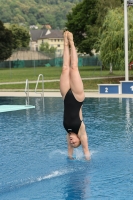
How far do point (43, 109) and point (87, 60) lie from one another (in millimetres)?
54824

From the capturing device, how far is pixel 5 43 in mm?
79688

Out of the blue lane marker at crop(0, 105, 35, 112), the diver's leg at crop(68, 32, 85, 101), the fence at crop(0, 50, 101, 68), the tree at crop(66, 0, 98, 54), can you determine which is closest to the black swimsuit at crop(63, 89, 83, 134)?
the diver's leg at crop(68, 32, 85, 101)

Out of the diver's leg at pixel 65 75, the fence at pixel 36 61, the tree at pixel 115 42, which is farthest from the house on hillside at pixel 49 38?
the diver's leg at pixel 65 75

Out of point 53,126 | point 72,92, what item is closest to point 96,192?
point 72,92

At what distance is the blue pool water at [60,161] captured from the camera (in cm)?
756

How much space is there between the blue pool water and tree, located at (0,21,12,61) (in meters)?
61.4

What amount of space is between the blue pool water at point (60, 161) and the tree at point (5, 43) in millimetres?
61381

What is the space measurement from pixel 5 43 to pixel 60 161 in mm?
71866

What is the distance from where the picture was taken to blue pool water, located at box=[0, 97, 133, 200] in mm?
7559

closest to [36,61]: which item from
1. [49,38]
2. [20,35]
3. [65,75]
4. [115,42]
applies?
[20,35]

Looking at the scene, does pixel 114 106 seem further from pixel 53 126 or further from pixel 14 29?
pixel 14 29

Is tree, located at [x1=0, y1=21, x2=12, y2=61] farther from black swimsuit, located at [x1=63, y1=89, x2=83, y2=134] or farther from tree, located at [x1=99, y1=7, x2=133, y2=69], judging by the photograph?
black swimsuit, located at [x1=63, y1=89, x2=83, y2=134]

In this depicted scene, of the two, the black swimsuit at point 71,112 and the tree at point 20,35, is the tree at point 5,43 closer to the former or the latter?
the tree at point 20,35

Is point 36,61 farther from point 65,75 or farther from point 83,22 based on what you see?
point 65,75
